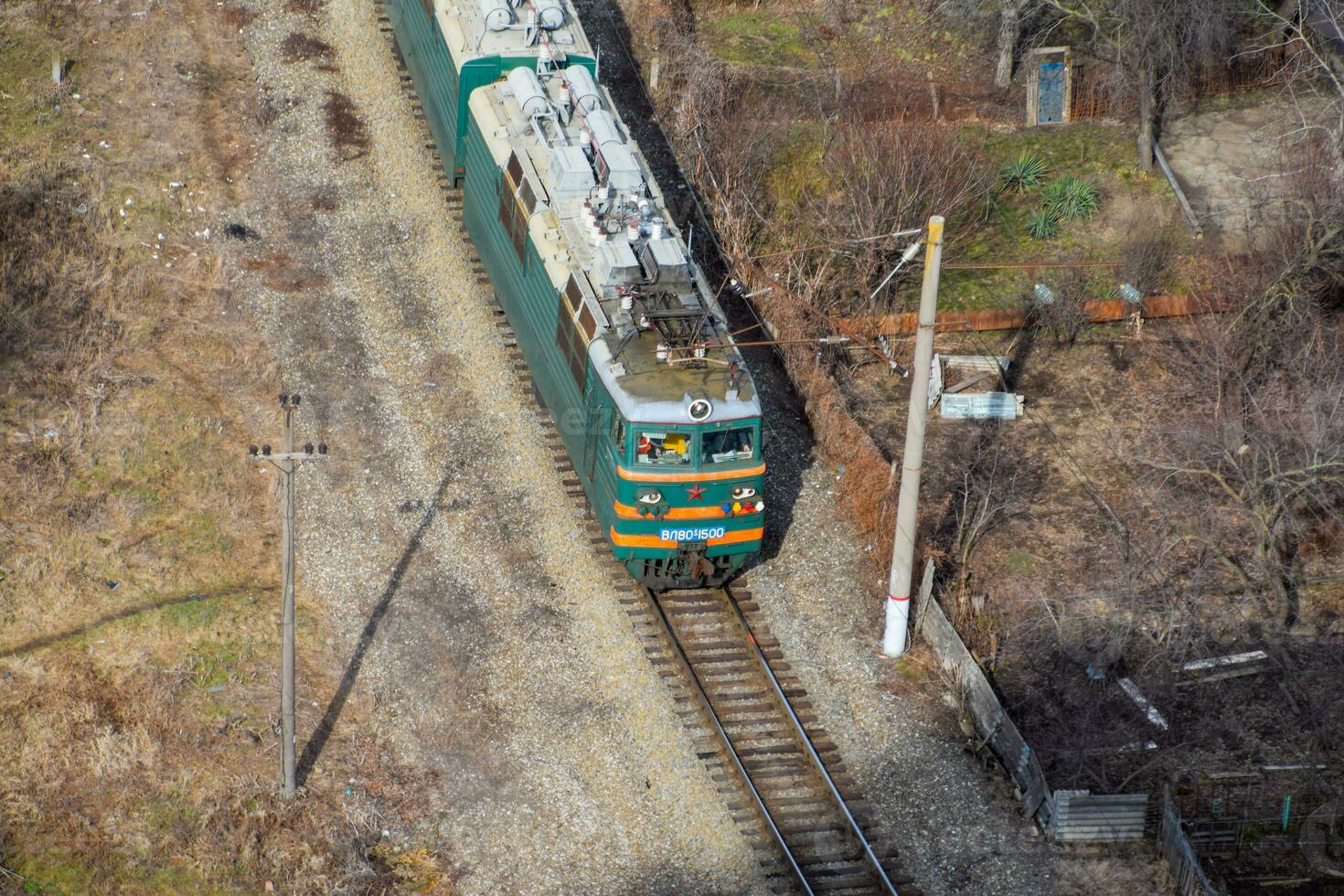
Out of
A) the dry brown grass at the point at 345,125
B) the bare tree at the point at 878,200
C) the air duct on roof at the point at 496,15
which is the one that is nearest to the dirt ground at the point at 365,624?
the dry brown grass at the point at 345,125

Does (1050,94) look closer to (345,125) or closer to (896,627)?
(345,125)

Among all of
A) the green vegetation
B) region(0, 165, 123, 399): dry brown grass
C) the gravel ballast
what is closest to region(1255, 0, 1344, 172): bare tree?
the green vegetation

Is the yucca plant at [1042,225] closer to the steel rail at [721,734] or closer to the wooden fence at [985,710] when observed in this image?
the wooden fence at [985,710]

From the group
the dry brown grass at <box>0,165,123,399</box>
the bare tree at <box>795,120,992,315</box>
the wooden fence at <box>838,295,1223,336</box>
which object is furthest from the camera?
the bare tree at <box>795,120,992,315</box>

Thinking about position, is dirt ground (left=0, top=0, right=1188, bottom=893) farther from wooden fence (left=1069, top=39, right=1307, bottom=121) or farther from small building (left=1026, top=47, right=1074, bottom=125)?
wooden fence (left=1069, top=39, right=1307, bottom=121)

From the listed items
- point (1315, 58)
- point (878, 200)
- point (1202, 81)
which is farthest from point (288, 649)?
point (1202, 81)

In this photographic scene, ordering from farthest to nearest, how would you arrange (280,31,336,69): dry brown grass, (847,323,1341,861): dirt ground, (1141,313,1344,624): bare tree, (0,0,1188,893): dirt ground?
(280,31,336,69): dry brown grass < (1141,313,1344,624): bare tree < (847,323,1341,861): dirt ground < (0,0,1188,893): dirt ground
